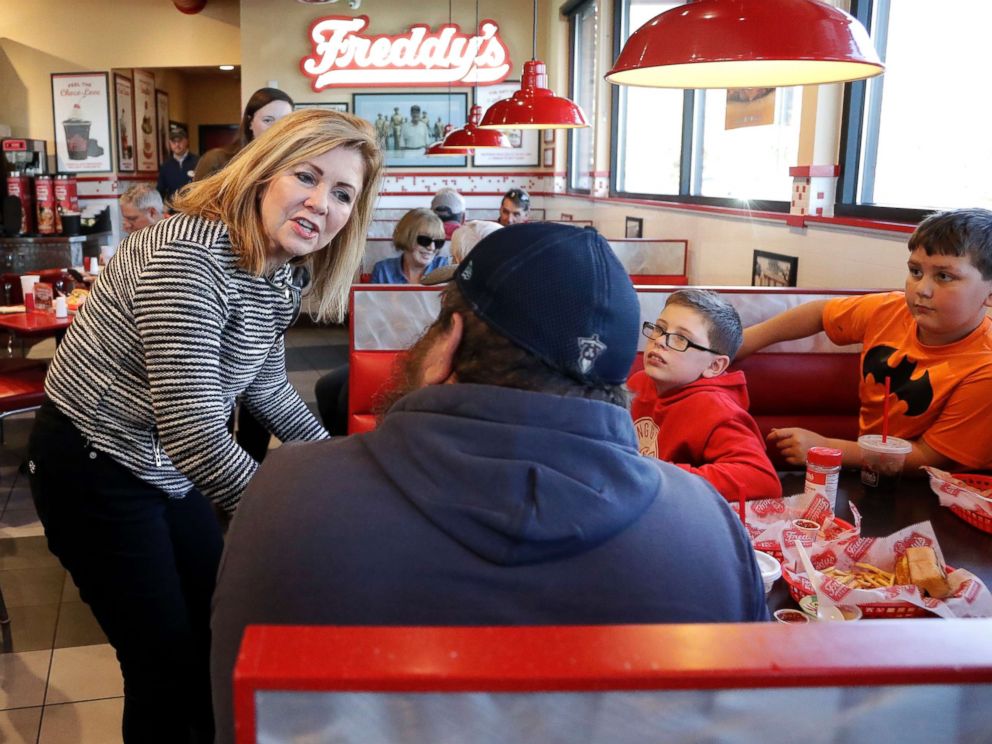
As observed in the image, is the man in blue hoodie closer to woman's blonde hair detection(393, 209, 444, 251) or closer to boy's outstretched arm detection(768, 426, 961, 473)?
boy's outstretched arm detection(768, 426, 961, 473)

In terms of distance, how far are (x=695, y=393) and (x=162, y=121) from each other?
13.3m

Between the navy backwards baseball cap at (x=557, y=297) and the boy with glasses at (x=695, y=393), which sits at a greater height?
the navy backwards baseball cap at (x=557, y=297)

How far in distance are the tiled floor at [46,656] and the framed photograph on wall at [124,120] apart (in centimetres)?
849

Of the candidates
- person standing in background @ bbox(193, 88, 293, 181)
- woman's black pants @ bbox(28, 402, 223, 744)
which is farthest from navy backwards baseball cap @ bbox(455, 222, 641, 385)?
person standing in background @ bbox(193, 88, 293, 181)

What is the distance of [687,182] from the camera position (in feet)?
20.4

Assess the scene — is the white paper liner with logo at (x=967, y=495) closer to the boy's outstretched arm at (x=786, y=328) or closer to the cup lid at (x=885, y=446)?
the cup lid at (x=885, y=446)

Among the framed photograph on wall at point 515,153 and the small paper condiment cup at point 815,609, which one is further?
the framed photograph on wall at point 515,153

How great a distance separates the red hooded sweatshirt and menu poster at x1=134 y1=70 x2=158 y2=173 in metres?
11.6

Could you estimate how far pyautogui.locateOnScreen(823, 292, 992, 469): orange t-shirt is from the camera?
2104 mm

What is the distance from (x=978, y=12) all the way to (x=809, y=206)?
1.07 meters

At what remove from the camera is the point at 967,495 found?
1.71 m

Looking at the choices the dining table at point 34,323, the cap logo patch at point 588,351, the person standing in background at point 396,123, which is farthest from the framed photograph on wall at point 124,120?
the cap logo patch at point 588,351

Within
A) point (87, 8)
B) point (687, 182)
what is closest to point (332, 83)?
point (87, 8)

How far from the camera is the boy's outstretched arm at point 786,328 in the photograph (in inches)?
111
